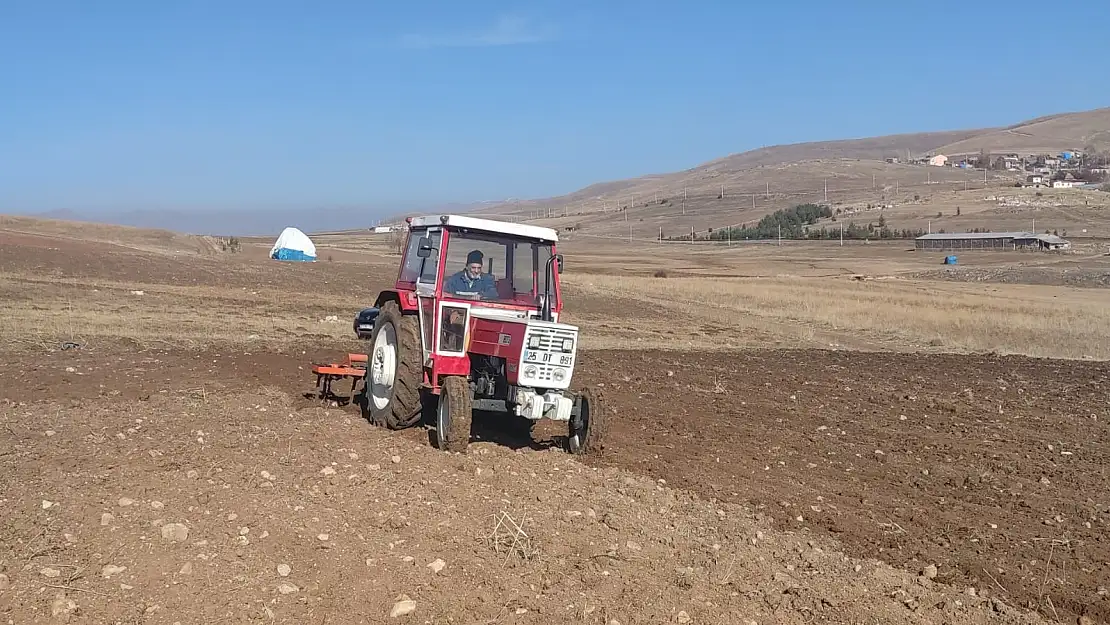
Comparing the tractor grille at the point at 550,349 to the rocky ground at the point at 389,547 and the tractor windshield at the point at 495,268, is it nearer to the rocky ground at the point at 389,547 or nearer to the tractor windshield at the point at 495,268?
the rocky ground at the point at 389,547

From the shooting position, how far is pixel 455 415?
329 inches

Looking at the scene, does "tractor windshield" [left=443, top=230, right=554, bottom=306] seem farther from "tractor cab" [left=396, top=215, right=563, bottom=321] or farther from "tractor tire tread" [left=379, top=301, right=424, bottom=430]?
"tractor tire tread" [left=379, top=301, right=424, bottom=430]

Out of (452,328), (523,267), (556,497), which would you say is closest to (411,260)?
(523,267)

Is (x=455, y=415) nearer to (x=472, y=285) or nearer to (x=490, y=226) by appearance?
(x=472, y=285)

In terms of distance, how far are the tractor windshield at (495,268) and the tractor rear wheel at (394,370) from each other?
599mm

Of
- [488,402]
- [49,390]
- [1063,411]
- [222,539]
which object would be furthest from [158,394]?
[1063,411]

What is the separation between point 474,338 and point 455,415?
3.15 feet

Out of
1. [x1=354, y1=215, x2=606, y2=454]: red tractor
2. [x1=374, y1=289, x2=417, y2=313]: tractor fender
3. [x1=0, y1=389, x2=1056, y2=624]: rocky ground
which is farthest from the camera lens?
[x1=374, y1=289, x2=417, y2=313]: tractor fender

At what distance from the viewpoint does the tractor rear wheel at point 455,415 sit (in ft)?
27.5

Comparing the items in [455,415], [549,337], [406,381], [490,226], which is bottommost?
[455,415]

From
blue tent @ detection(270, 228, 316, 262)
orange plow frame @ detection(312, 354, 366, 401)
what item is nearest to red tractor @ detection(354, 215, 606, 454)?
orange plow frame @ detection(312, 354, 366, 401)

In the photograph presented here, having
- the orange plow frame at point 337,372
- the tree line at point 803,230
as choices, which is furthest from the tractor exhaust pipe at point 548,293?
the tree line at point 803,230

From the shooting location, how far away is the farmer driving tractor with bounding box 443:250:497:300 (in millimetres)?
9477

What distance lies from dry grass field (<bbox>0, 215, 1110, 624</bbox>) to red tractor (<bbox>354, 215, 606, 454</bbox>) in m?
0.39
